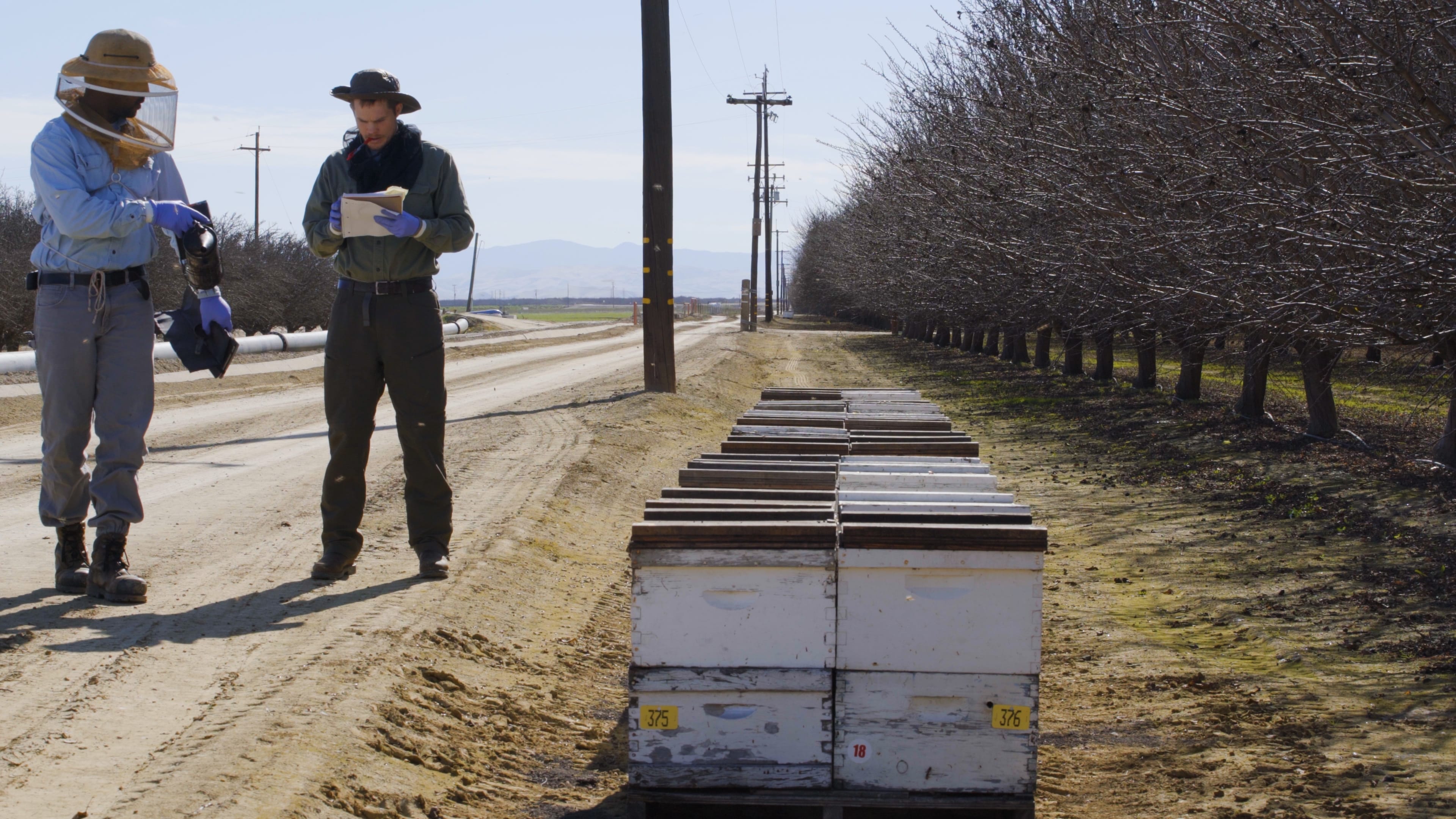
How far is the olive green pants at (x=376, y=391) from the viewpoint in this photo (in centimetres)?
527

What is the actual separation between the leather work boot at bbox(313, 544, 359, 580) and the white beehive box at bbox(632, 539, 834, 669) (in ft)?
7.94

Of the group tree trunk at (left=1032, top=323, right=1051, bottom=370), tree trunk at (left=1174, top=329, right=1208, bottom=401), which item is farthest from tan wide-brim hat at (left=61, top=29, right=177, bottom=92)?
tree trunk at (left=1032, top=323, right=1051, bottom=370)

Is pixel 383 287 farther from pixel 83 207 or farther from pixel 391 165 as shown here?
pixel 83 207

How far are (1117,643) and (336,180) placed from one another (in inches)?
162

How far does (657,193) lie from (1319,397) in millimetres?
8239

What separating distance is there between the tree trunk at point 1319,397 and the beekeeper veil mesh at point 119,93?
9.18 m

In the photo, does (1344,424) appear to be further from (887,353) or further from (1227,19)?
(887,353)

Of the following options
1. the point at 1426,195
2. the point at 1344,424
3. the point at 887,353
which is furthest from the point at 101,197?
the point at 887,353

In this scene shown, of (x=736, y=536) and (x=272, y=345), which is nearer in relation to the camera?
(x=736, y=536)

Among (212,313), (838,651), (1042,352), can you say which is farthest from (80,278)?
(1042,352)

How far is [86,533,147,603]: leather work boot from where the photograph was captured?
4.82 m

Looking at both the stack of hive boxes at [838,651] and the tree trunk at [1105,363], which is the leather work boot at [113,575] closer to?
the stack of hive boxes at [838,651]

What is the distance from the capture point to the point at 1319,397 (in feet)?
36.1

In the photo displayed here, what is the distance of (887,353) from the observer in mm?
35844
